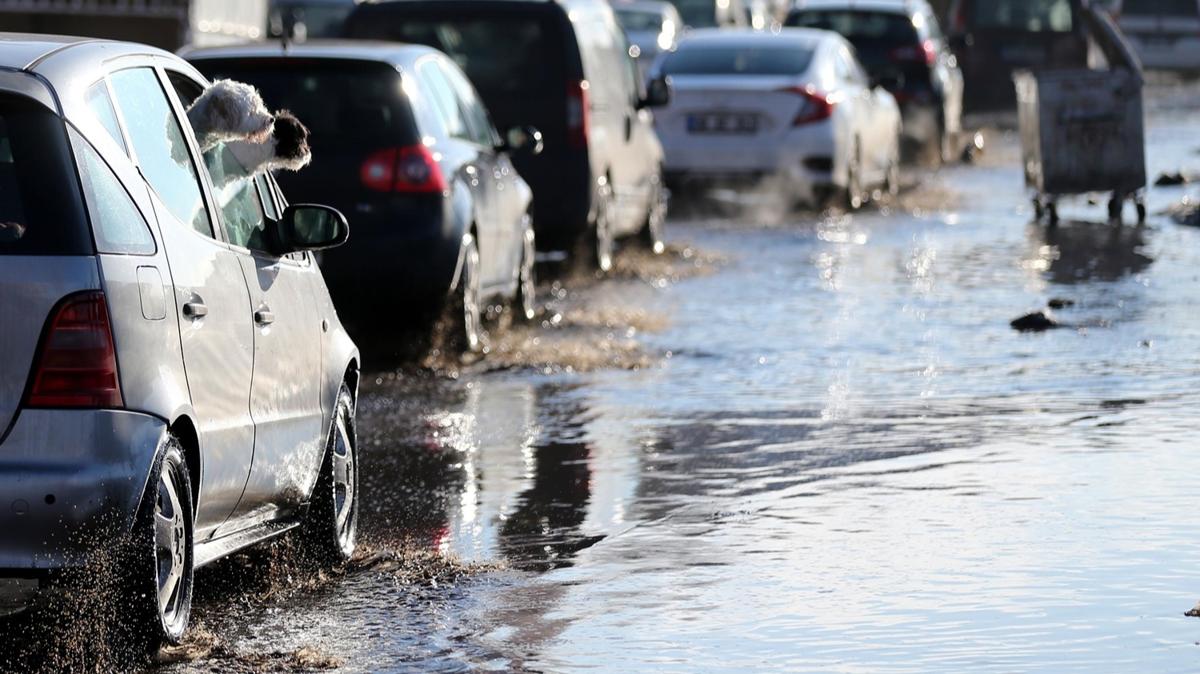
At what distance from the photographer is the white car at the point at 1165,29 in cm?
4391

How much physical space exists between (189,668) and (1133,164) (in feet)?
51.4

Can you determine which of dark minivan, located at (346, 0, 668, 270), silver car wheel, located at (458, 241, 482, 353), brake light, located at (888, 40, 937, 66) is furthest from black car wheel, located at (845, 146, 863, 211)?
silver car wheel, located at (458, 241, 482, 353)

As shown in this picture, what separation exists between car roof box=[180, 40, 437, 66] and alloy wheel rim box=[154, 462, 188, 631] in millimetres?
6585

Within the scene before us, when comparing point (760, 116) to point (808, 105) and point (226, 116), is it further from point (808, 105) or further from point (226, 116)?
point (226, 116)

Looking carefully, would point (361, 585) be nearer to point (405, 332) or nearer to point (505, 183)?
point (405, 332)

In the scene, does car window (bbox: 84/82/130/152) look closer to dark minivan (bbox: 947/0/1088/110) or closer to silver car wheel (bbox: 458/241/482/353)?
silver car wheel (bbox: 458/241/482/353)

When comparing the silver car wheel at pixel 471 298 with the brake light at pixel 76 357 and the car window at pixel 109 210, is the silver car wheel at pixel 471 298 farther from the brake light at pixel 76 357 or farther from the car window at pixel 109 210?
the brake light at pixel 76 357

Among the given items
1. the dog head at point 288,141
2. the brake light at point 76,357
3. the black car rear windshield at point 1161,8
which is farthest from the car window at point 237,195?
the black car rear windshield at point 1161,8

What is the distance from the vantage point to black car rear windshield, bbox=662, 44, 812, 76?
23250 millimetres

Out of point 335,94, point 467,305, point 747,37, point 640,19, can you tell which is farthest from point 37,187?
point 640,19

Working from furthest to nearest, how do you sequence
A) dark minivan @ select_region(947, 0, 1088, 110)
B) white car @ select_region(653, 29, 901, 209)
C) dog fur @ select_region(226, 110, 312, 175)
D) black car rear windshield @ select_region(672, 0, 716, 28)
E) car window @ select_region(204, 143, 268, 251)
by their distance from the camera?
black car rear windshield @ select_region(672, 0, 716, 28) → dark minivan @ select_region(947, 0, 1088, 110) → white car @ select_region(653, 29, 901, 209) → dog fur @ select_region(226, 110, 312, 175) → car window @ select_region(204, 143, 268, 251)

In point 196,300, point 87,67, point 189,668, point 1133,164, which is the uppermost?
point 87,67

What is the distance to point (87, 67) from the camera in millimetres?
6523

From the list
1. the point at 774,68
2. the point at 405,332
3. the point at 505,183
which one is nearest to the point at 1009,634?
the point at 405,332
